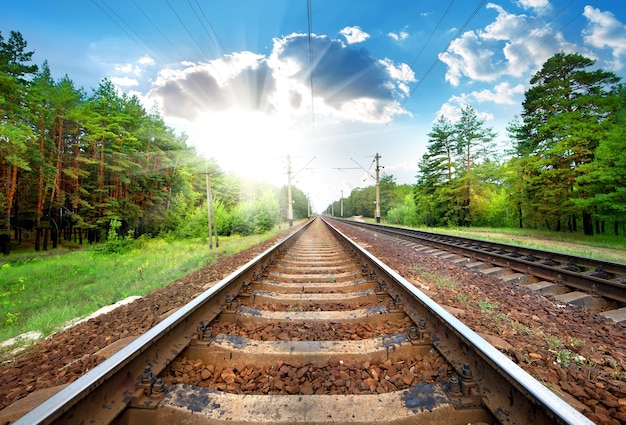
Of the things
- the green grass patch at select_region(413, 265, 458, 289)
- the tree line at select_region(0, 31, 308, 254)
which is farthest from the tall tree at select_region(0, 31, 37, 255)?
the green grass patch at select_region(413, 265, 458, 289)

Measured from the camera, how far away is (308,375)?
1.79m

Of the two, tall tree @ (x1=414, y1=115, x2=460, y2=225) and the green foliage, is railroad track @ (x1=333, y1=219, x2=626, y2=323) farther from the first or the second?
tall tree @ (x1=414, y1=115, x2=460, y2=225)

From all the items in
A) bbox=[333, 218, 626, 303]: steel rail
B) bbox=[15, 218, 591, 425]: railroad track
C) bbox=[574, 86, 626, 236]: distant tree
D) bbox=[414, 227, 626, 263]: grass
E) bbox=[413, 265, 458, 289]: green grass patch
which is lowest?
bbox=[414, 227, 626, 263]: grass

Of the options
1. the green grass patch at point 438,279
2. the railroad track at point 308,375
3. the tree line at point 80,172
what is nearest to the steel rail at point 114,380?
the railroad track at point 308,375

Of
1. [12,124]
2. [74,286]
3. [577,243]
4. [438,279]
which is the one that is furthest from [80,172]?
[577,243]

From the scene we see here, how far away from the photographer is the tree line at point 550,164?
1380cm

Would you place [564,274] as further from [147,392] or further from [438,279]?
[147,392]

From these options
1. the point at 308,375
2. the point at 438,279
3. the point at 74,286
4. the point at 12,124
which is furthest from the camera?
the point at 12,124

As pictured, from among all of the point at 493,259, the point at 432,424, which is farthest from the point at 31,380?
the point at 493,259

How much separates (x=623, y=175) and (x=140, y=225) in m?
37.5

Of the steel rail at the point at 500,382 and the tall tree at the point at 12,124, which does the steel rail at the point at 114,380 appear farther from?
the tall tree at the point at 12,124

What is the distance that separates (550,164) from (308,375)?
73.7 feet

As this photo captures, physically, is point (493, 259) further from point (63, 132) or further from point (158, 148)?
point (158, 148)

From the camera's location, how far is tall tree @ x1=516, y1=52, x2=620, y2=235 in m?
16.0
